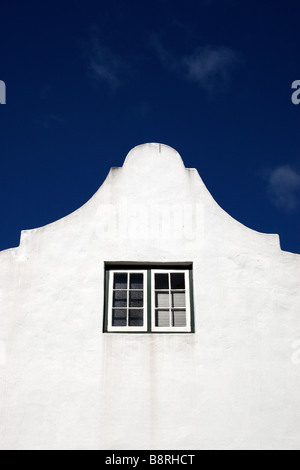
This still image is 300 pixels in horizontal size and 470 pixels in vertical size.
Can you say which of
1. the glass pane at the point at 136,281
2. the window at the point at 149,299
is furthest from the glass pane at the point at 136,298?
the glass pane at the point at 136,281

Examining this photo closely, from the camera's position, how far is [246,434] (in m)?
9.05

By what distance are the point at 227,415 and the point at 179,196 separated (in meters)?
4.64

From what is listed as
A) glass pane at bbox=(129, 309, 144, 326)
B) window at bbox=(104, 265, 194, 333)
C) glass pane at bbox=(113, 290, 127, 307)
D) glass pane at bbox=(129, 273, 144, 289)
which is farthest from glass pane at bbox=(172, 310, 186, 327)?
glass pane at bbox=(113, 290, 127, 307)

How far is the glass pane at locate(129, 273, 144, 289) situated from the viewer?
1053 centimetres

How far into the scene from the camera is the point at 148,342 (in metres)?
9.72

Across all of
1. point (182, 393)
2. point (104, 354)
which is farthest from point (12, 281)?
point (182, 393)

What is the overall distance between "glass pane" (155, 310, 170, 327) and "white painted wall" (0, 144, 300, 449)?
1.38 ft

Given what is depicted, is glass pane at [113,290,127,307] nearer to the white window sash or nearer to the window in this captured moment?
the window

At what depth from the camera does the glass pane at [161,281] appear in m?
10.6

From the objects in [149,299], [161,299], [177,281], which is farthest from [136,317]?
[177,281]

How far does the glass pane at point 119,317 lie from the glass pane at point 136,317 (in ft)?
0.39

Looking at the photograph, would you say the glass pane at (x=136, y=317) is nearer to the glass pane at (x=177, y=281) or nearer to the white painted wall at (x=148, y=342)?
the white painted wall at (x=148, y=342)
